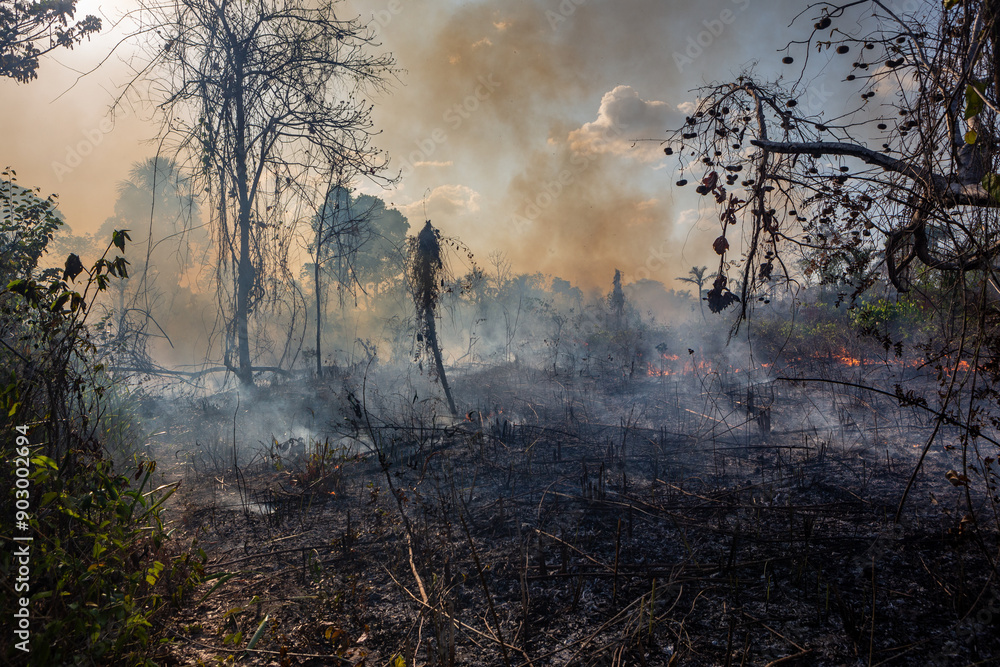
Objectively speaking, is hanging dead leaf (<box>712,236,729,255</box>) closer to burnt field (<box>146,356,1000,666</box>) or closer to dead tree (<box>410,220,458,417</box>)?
burnt field (<box>146,356,1000,666</box>)

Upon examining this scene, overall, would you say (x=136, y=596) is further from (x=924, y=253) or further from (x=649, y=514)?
(x=924, y=253)

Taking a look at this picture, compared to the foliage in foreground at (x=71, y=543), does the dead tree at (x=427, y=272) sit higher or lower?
higher

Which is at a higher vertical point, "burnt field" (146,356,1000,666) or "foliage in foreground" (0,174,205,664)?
"foliage in foreground" (0,174,205,664)

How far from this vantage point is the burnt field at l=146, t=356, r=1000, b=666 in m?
2.24

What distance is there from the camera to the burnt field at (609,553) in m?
2.24

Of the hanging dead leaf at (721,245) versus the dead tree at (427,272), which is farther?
the dead tree at (427,272)

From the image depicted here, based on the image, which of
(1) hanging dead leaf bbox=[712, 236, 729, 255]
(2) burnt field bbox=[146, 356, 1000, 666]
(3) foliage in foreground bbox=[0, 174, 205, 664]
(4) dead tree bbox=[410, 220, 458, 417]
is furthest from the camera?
(4) dead tree bbox=[410, 220, 458, 417]

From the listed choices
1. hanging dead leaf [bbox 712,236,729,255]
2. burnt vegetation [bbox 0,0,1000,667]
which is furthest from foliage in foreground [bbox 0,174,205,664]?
hanging dead leaf [bbox 712,236,729,255]

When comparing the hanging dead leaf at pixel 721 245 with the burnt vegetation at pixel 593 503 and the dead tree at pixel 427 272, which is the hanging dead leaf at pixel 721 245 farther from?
the dead tree at pixel 427 272

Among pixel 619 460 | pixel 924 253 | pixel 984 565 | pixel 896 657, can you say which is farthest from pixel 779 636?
pixel 619 460

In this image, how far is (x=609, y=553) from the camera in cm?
324

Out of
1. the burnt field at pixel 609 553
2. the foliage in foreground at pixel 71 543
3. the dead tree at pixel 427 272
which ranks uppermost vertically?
the dead tree at pixel 427 272

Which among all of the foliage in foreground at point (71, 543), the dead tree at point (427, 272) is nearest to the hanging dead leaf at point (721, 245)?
the foliage in foreground at point (71, 543)

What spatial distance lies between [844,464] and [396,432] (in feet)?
19.8
